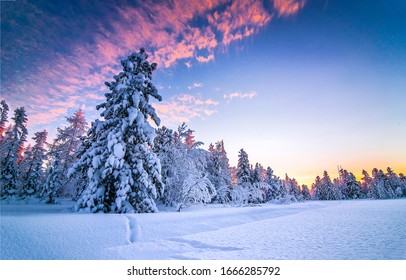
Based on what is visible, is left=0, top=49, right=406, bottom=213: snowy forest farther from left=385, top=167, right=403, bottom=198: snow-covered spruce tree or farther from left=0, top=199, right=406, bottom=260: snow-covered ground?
left=385, top=167, right=403, bottom=198: snow-covered spruce tree

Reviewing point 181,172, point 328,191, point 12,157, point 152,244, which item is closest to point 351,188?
point 328,191

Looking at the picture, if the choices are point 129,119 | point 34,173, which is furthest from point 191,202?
point 34,173

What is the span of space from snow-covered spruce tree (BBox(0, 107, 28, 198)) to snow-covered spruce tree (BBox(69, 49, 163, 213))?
18963mm

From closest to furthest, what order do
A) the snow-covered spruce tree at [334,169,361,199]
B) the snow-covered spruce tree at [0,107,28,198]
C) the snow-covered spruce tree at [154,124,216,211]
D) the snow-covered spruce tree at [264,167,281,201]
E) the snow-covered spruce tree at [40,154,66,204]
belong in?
the snow-covered spruce tree at [154,124,216,211], the snow-covered spruce tree at [40,154,66,204], the snow-covered spruce tree at [0,107,28,198], the snow-covered spruce tree at [264,167,281,201], the snow-covered spruce tree at [334,169,361,199]

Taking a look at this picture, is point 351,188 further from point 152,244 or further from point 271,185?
point 152,244

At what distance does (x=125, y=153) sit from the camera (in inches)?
384

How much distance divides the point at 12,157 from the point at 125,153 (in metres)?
23.9

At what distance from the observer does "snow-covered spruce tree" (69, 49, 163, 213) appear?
8688 millimetres

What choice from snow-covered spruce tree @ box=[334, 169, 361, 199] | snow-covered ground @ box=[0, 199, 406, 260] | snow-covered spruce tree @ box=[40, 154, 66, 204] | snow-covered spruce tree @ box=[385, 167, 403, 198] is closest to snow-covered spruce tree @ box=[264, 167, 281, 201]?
snow-covered spruce tree @ box=[334, 169, 361, 199]

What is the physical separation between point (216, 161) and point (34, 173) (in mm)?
22934

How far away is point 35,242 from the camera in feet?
12.5

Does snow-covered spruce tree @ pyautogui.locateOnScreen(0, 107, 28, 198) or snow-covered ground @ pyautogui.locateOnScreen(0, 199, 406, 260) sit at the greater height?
snow-covered spruce tree @ pyautogui.locateOnScreen(0, 107, 28, 198)

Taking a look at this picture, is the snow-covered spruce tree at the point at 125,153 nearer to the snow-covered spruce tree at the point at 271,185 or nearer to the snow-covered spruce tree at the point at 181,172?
the snow-covered spruce tree at the point at 181,172
